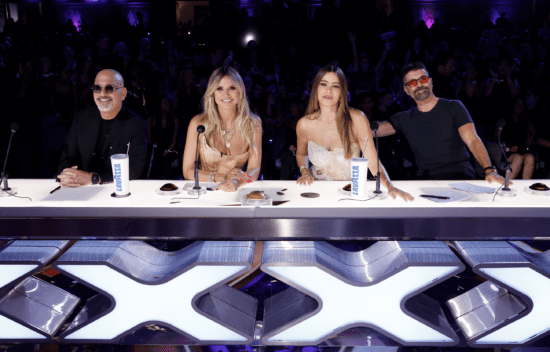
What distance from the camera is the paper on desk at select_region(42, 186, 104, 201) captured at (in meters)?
1.86

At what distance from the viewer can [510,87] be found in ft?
16.6

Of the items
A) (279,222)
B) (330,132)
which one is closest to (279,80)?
(330,132)

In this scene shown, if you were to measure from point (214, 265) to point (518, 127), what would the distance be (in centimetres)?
417

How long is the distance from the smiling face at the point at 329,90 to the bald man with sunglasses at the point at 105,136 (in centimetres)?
131

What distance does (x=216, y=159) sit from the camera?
2994 millimetres

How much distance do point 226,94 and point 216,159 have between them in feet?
1.55

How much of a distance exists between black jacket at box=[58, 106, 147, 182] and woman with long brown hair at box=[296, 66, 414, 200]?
1.17 m

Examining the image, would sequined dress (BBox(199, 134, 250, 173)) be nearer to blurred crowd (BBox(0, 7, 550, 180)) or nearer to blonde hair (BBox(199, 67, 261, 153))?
blonde hair (BBox(199, 67, 261, 153))

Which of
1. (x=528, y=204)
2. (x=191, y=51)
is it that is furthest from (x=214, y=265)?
(x=191, y=51)

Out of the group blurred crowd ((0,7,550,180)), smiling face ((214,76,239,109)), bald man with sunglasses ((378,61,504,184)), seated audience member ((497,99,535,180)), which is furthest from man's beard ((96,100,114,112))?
seated audience member ((497,99,535,180))

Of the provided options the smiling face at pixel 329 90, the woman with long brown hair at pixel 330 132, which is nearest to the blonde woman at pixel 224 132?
the woman with long brown hair at pixel 330 132

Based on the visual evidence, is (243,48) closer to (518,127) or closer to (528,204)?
(518,127)

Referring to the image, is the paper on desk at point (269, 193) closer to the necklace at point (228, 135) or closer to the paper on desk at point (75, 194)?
the paper on desk at point (75, 194)

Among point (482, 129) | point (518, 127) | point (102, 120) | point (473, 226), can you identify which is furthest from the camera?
point (482, 129)
